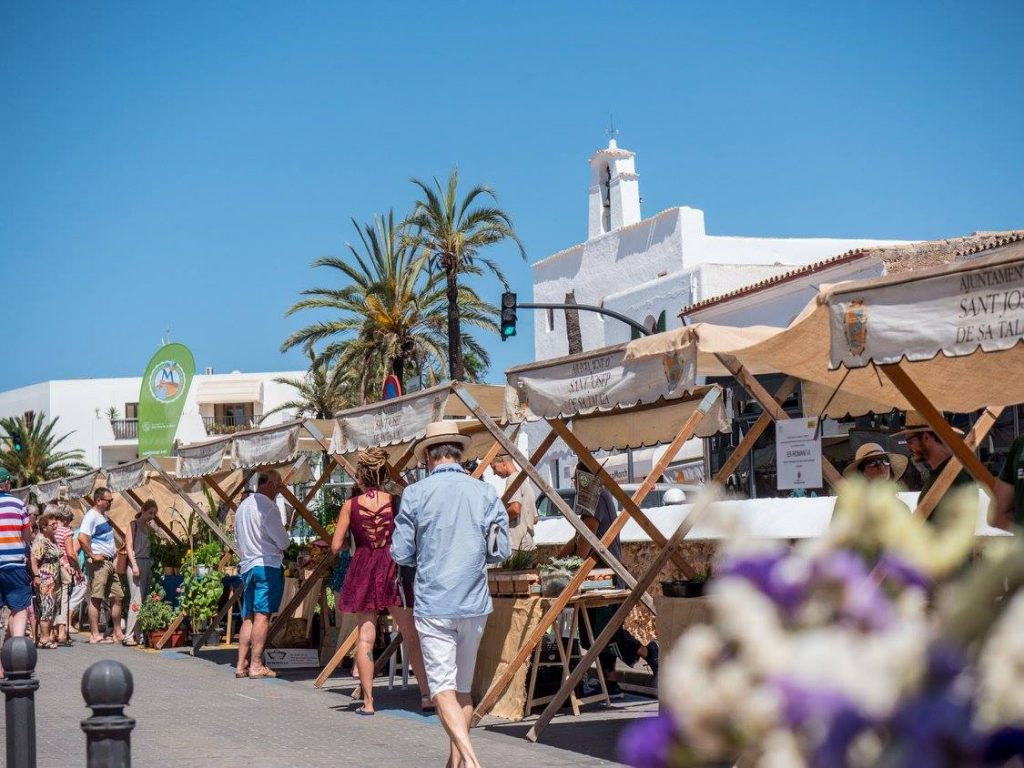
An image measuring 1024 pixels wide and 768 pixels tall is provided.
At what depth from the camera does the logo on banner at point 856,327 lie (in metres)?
6.23

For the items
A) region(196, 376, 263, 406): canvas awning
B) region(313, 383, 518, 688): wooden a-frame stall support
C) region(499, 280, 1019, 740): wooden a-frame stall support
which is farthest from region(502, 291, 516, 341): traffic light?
region(196, 376, 263, 406): canvas awning

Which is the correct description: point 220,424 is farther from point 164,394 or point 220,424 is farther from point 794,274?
point 794,274

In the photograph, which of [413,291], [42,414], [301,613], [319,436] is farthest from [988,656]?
[42,414]

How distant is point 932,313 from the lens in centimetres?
595

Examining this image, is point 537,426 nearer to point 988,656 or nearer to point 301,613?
point 301,613

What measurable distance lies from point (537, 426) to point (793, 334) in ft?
144

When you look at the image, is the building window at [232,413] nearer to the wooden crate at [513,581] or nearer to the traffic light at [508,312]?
the traffic light at [508,312]

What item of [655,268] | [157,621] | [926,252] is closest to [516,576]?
[157,621]

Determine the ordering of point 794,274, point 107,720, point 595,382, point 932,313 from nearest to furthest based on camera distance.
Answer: point 107,720 → point 932,313 → point 595,382 → point 794,274

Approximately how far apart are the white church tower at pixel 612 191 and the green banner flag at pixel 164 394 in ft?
79.6

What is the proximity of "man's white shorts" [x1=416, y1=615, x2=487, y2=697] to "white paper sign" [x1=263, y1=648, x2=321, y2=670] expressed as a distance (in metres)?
7.19

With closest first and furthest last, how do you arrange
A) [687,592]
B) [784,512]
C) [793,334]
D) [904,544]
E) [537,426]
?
[904,544] < [793,334] < [687,592] < [784,512] < [537,426]

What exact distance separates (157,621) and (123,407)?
73.2 meters

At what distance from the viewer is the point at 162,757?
8.48 metres
